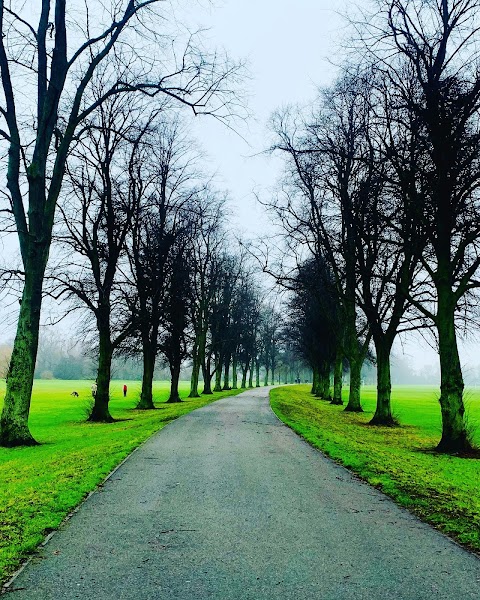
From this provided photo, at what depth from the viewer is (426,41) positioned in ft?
45.4

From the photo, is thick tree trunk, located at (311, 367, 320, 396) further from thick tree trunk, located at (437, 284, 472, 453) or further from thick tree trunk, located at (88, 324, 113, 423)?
thick tree trunk, located at (437, 284, 472, 453)

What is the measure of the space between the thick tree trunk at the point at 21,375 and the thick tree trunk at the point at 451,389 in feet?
34.7

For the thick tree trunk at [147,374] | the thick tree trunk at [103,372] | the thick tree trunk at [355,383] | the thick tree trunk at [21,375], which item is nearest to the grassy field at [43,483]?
the thick tree trunk at [21,375]

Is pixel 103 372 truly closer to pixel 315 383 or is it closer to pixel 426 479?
pixel 426 479

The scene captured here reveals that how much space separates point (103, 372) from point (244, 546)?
19.5 m

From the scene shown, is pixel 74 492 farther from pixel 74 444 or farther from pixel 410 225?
pixel 410 225

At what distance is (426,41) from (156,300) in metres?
18.3

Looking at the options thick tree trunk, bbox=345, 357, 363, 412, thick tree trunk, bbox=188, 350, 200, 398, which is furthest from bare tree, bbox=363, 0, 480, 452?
thick tree trunk, bbox=188, 350, 200, 398

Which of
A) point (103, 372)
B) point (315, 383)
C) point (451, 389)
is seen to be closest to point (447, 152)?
A: point (451, 389)

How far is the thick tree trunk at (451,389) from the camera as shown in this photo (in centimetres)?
1365

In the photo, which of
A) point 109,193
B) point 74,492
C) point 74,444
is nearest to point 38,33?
point 109,193

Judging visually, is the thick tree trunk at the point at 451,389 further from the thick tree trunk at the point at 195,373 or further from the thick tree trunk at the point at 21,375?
the thick tree trunk at the point at 195,373

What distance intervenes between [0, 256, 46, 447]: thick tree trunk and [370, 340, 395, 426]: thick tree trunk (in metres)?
14.3

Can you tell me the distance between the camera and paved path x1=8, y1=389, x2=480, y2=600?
13.7 ft
